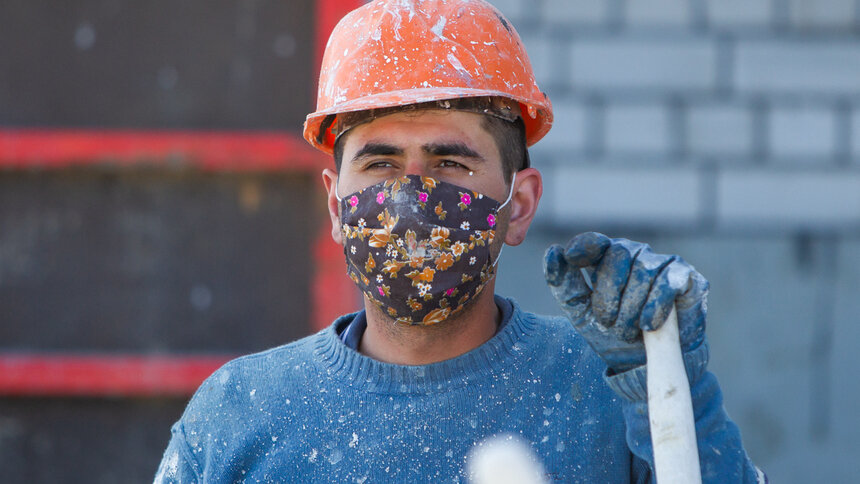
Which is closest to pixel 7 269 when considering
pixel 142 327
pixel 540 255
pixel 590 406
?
pixel 142 327

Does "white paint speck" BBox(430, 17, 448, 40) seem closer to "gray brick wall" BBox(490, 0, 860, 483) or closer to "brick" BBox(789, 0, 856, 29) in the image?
"gray brick wall" BBox(490, 0, 860, 483)

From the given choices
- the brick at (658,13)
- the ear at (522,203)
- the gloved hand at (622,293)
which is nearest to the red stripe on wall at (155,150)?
the brick at (658,13)

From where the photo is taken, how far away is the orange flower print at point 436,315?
199 centimetres

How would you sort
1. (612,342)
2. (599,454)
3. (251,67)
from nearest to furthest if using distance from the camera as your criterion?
(612,342) < (599,454) < (251,67)

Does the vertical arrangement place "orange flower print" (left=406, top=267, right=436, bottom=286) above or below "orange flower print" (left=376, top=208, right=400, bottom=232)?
below

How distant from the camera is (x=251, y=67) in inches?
164

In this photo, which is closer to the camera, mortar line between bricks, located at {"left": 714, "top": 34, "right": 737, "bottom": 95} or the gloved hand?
the gloved hand

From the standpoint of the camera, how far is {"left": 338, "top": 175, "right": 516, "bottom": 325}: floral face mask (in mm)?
1956

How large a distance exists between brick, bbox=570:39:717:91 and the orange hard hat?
2.26 m

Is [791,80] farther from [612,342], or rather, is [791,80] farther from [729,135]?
[612,342]

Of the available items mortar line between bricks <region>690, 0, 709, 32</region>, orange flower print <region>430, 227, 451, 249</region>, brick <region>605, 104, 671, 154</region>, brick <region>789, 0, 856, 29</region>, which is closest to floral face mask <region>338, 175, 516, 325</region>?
orange flower print <region>430, 227, 451, 249</region>

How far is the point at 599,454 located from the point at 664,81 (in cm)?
285

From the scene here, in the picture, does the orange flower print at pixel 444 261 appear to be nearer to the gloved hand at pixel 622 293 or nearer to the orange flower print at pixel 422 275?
the orange flower print at pixel 422 275

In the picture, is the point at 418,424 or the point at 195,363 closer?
the point at 418,424
